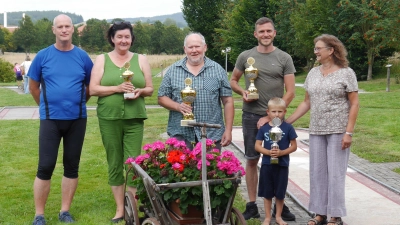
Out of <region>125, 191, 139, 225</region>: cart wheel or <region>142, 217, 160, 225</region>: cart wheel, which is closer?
<region>142, 217, 160, 225</region>: cart wheel

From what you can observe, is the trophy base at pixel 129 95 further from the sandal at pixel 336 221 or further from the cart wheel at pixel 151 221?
the sandal at pixel 336 221

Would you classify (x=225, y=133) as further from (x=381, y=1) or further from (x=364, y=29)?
(x=364, y=29)

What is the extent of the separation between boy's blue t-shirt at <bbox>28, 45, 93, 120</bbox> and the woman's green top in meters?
0.26

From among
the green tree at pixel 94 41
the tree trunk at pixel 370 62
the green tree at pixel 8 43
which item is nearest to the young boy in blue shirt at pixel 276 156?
the tree trunk at pixel 370 62

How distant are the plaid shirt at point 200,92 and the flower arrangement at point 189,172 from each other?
1.80 feet

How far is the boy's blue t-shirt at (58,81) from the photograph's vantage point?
6027 millimetres

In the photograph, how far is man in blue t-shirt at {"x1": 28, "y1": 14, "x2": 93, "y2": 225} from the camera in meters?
6.03

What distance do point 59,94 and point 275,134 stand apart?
2.12 meters

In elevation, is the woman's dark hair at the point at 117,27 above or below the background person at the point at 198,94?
above

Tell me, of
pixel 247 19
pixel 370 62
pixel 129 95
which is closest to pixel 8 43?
pixel 247 19

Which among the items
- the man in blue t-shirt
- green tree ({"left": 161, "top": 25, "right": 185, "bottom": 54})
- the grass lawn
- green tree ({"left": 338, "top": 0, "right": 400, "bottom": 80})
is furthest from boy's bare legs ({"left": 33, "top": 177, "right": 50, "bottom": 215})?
green tree ({"left": 161, "top": 25, "right": 185, "bottom": 54})

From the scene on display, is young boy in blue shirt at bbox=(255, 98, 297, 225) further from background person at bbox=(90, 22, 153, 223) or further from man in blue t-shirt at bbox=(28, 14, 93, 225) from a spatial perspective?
man in blue t-shirt at bbox=(28, 14, 93, 225)

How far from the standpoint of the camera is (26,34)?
92.3 meters

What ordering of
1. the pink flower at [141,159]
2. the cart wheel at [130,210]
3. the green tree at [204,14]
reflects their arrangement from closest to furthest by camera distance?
the pink flower at [141,159], the cart wheel at [130,210], the green tree at [204,14]
